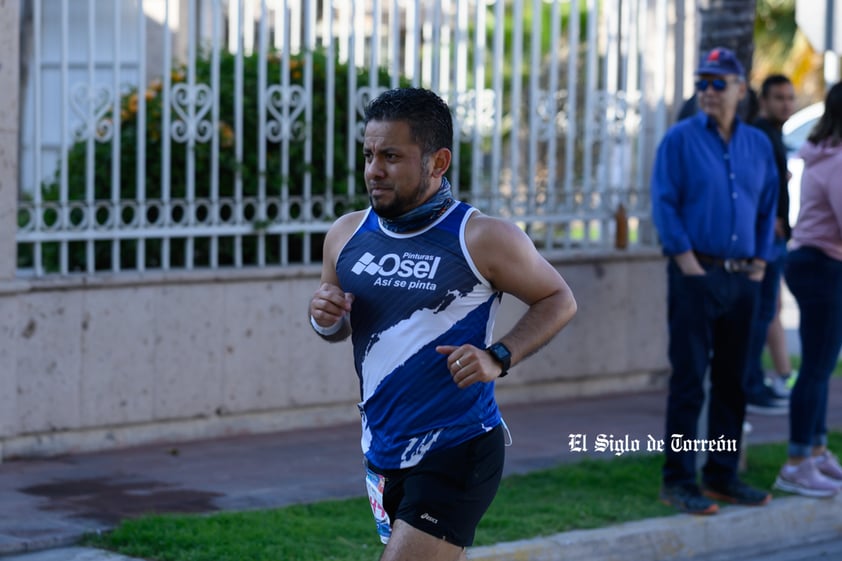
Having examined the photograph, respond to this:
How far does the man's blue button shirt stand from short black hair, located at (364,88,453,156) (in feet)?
9.06

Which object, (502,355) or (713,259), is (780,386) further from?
(502,355)

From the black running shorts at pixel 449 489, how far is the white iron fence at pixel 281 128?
161 inches

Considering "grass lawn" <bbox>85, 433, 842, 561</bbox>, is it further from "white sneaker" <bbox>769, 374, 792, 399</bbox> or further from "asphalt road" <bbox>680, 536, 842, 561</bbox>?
"white sneaker" <bbox>769, 374, 792, 399</bbox>

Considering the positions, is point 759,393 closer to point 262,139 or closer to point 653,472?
point 653,472

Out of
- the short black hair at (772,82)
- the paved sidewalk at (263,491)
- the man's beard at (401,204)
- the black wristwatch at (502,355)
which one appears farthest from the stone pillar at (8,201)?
the short black hair at (772,82)

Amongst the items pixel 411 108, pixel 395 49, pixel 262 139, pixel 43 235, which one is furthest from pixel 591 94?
pixel 411 108

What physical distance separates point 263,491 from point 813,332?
273cm

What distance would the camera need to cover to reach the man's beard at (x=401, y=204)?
13.7ft

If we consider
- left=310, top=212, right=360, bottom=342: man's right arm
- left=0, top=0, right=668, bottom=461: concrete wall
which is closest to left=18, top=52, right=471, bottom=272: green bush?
left=0, top=0, right=668, bottom=461: concrete wall

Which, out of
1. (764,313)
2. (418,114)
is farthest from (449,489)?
(764,313)

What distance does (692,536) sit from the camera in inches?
263

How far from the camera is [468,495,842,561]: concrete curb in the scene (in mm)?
6137

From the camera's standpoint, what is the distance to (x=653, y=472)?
7551 mm

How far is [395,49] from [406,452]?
523cm
